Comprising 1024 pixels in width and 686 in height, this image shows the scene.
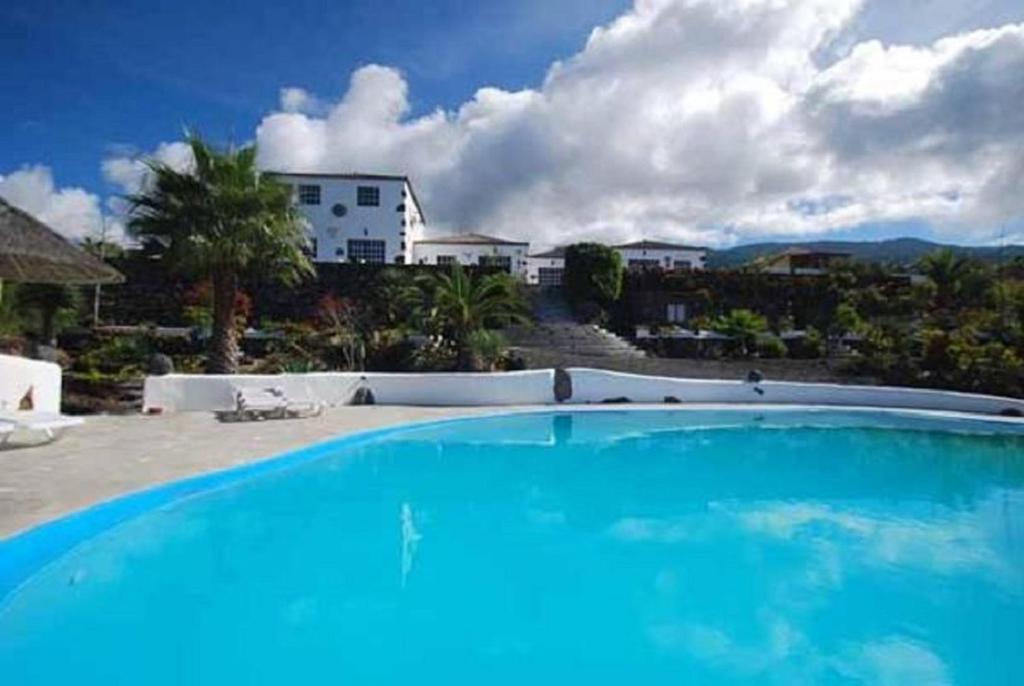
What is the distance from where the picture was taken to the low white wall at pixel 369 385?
14.7 m

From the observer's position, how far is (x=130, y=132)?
59.9ft

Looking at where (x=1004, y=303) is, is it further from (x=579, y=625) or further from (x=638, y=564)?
(x=579, y=625)

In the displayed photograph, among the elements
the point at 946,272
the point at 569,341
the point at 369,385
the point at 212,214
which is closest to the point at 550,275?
the point at 569,341

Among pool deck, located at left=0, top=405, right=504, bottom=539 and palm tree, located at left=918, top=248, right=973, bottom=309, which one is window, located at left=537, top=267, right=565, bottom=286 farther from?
pool deck, located at left=0, top=405, right=504, bottom=539

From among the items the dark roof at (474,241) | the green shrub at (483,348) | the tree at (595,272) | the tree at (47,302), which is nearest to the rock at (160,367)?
the green shrub at (483,348)

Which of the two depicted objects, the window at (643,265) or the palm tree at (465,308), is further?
the window at (643,265)

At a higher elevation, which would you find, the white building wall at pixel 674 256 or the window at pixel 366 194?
the window at pixel 366 194

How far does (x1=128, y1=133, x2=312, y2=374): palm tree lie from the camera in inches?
602

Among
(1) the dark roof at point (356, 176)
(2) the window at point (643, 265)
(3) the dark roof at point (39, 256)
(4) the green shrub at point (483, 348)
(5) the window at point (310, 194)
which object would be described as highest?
(1) the dark roof at point (356, 176)

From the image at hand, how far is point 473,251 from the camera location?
2024 inches

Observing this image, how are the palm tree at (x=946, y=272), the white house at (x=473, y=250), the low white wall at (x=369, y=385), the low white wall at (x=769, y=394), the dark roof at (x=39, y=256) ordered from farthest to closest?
1. the white house at (x=473, y=250)
2. the palm tree at (x=946, y=272)
3. the low white wall at (x=769, y=394)
4. the low white wall at (x=369, y=385)
5. the dark roof at (x=39, y=256)

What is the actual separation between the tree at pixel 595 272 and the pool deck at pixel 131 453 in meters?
19.1

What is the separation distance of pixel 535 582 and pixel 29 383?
9352mm

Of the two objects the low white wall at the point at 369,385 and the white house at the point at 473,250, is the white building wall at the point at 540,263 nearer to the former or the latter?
the white house at the point at 473,250
